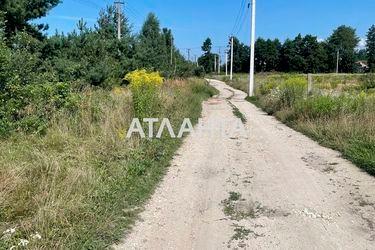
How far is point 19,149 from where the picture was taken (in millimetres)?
6410

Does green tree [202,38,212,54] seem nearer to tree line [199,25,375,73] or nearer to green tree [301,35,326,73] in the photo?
tree line [199,25,375,73]

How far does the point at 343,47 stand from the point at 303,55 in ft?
64.9

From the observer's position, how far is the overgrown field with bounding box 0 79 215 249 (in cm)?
423

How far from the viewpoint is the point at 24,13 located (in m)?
20.2

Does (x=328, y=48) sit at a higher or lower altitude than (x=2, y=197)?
higher

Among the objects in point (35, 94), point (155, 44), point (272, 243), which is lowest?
point (272, 243)

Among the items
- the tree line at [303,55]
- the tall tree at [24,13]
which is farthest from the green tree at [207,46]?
the tall tree at [24,13]

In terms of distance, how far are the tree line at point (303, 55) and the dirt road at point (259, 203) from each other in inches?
4257

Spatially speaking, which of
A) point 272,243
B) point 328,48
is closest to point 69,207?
point 272,243

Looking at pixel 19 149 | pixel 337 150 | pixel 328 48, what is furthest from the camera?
pixel 328 48

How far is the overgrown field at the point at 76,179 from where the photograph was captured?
4.23 m

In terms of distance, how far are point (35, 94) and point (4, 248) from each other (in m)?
5.06

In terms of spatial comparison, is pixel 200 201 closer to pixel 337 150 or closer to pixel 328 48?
pixel 337 150

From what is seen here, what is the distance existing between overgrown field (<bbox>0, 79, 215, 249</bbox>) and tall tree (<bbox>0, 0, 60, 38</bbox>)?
12.3 meters
